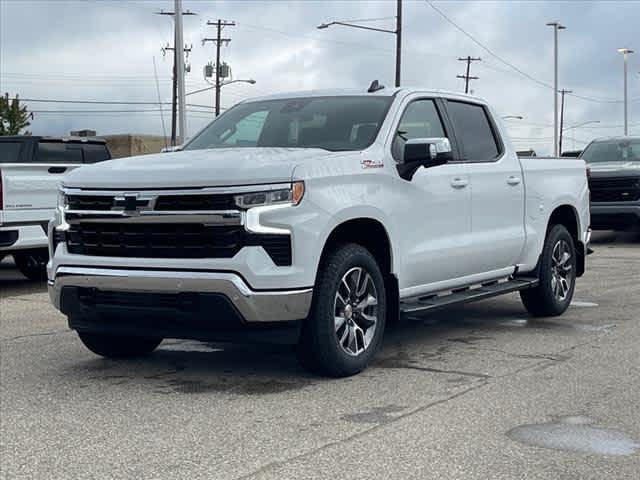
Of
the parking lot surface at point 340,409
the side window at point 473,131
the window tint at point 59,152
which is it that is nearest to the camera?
the parking lot surface at point 340,409

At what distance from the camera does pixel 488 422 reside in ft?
17.4

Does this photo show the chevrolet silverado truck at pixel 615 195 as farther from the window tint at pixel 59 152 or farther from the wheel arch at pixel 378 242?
the wheel arch at pixel 378 242

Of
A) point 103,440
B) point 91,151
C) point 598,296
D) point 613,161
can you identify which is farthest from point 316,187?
point 613,161

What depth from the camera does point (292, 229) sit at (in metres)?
5.92

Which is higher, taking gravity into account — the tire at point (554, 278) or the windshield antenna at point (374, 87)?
the windshield antenna at point (374, 87)

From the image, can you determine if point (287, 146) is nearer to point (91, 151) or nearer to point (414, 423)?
point (414, 423)

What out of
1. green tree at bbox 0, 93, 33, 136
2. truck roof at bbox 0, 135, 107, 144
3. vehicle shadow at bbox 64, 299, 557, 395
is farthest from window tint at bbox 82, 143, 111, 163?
green tree at bbox 0, 93, 33, 136

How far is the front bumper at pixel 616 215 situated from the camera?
16.9m

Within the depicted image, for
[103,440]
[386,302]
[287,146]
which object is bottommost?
[103,440]

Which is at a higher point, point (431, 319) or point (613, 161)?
point (613, 161)

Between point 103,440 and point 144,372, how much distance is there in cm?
173

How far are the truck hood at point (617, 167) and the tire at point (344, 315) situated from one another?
37.4 feet

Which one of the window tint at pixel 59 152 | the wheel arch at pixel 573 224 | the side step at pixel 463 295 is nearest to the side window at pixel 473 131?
the side step at pixel 463 295

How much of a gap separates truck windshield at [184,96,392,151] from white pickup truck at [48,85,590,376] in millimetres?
15
